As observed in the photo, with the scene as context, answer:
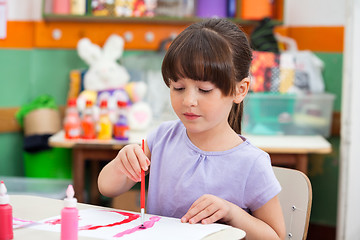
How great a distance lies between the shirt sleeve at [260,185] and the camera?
1237 mm

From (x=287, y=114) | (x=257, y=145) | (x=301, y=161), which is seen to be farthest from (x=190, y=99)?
(x=287, y=114)

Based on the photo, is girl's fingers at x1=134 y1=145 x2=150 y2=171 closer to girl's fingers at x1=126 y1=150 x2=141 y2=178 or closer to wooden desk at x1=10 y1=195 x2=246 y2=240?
girl's fingers at x1=126 y1=150 x2=141 y2=178

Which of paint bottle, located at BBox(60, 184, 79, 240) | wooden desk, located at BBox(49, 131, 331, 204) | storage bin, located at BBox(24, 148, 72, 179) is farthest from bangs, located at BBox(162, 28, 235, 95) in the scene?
storage bin, located at BBox(24, 148, 72, 179)

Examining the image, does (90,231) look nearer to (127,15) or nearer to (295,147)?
(295,147)

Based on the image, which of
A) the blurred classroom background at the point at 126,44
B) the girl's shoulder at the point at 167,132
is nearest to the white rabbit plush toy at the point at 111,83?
the blurred classroom background at the point at 126,44

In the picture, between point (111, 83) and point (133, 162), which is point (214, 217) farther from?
point (111, 83)

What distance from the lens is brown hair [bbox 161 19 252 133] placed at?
1182mm

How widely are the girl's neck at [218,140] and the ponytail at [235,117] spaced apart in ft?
0.30

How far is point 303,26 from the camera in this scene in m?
3.18

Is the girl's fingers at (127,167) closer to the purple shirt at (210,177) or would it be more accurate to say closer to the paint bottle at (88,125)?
the purple shirt at (210,177)

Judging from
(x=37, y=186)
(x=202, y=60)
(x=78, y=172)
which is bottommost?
(x=37, y=186)

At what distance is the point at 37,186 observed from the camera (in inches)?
114

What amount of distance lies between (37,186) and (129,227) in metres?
1.91

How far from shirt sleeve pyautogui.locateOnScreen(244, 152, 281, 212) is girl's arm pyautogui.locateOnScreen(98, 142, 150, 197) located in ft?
0.82
